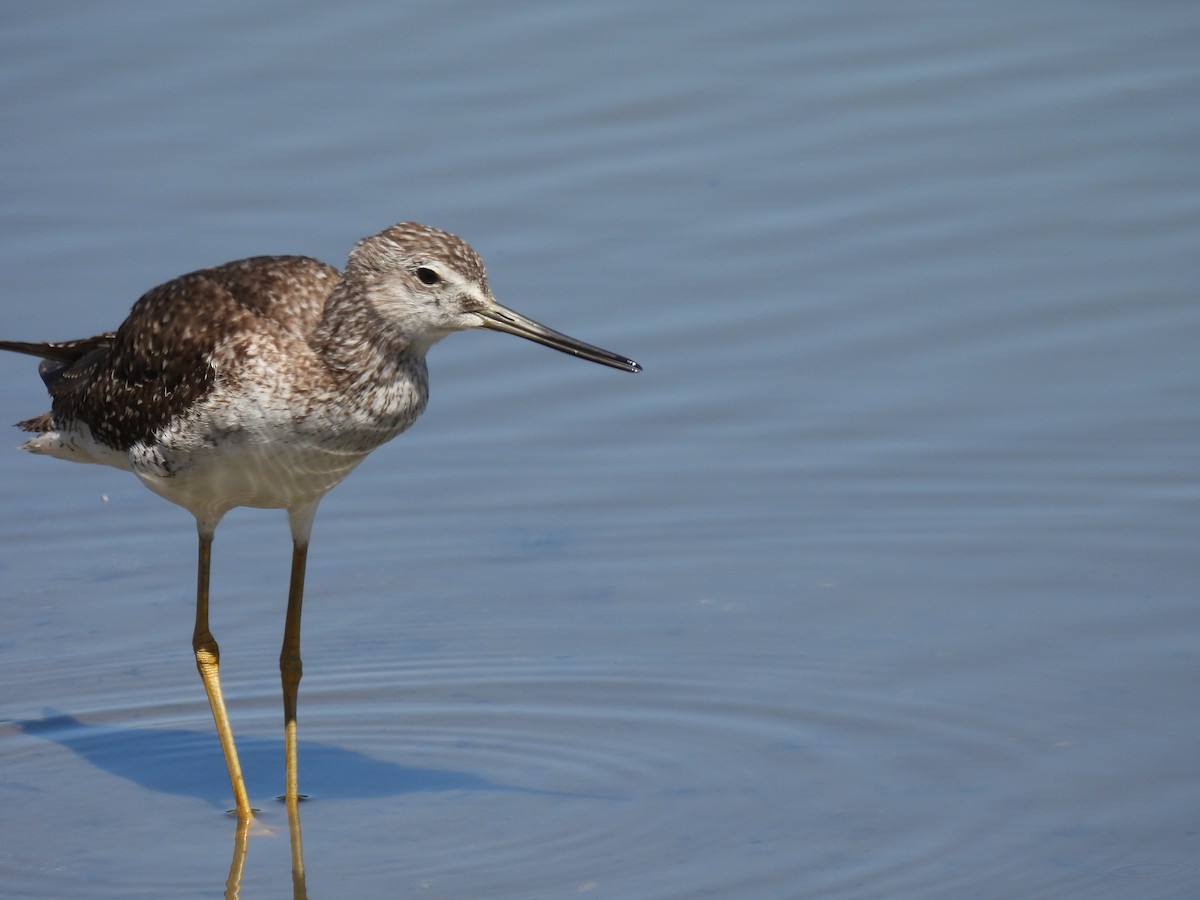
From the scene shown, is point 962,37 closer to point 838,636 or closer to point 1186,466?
point 1186,466

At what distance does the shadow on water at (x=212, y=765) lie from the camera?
795cm

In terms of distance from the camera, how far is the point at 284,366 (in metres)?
7.29

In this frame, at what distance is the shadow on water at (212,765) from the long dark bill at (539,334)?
1.65 m

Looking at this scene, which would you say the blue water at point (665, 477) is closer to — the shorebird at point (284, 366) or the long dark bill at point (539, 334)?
the shorebird at point (284, 366)

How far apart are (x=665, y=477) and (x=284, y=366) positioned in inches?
126

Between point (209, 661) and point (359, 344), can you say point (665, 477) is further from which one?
point (359, 344)

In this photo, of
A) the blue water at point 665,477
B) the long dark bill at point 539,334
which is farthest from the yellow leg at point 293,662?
the long dark bill at point 539,334

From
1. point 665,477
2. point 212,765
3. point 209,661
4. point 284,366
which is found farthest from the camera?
point 665,477

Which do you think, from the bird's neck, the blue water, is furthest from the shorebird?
the blue water

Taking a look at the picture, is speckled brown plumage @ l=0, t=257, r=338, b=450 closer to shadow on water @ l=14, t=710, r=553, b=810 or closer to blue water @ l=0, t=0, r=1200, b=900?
shadow on water @ l=14, t=710, r=553, b=810

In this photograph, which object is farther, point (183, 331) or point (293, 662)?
point (293, 662)

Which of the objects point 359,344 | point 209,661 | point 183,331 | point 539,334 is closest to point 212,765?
point 209,661

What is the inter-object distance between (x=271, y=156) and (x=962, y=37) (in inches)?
181

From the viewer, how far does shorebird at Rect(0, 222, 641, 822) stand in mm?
7262
